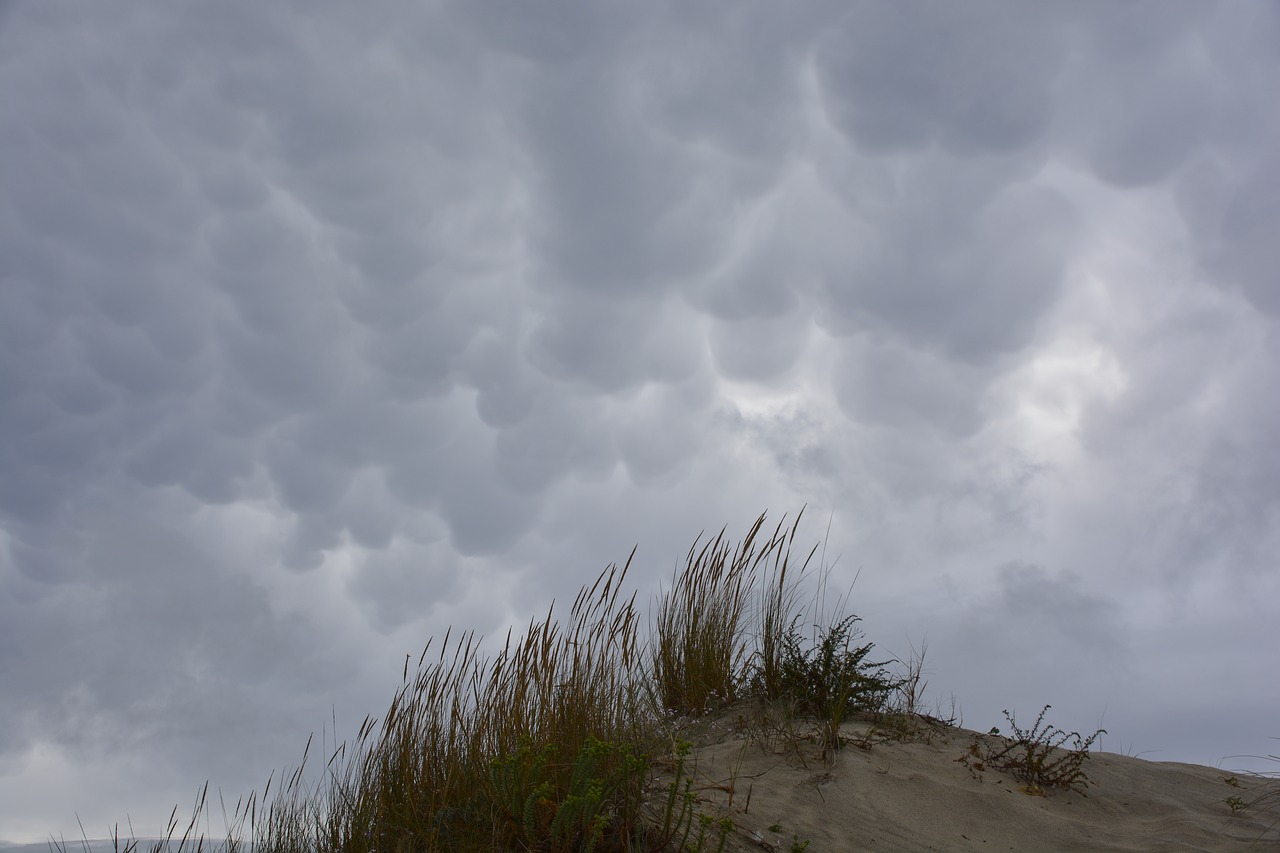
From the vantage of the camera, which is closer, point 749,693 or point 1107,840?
point 1107,840

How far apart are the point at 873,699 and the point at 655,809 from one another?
2.66 metres

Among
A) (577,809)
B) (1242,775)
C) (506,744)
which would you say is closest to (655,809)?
(577,809)

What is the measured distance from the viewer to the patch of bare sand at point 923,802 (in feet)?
13.4

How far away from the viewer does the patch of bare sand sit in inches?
161

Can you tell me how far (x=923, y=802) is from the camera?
457 cm

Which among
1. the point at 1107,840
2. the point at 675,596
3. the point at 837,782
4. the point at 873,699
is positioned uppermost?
the point at 675,596

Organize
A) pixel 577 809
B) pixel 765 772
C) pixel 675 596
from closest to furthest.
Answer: pixel 577 809, pixel 765 772, pixel 675 596

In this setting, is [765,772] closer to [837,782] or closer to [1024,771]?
[837,782]

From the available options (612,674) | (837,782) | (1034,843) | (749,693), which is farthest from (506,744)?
(1034,843)

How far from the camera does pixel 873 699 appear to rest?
19.5ft

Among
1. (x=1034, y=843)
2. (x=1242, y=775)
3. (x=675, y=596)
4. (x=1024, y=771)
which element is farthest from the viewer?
(x=675, y=596)

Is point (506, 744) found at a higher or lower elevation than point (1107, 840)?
higher

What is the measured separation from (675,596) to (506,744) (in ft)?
7.71

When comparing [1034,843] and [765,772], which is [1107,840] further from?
[765,772]
